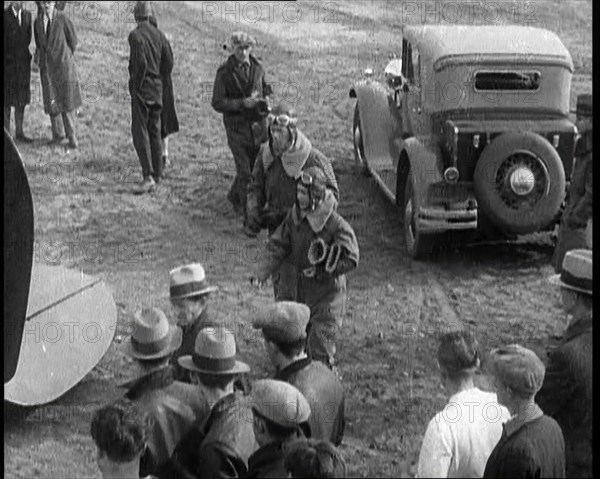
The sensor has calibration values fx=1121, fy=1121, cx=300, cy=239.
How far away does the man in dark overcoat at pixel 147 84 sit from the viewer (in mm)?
9109

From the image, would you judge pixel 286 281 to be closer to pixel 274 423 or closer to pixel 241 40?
pixel 274 423

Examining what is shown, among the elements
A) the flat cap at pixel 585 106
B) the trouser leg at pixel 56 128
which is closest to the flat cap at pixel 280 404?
the flat cap at pixel 585 106

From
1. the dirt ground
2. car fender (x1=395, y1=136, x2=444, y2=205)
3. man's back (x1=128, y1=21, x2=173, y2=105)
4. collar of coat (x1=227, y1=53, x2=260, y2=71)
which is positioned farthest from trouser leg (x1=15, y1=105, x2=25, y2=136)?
car fender (x1=395, y1=136, x2=444, y2=205)

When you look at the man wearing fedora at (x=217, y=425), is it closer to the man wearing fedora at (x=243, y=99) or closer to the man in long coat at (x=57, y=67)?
the man wearing fedora at (x=243, y=99)

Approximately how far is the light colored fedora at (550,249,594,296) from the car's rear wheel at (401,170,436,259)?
118 inches

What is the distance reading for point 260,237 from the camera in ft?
28.8

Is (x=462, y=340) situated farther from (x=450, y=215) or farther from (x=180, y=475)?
(x=450, y=215)

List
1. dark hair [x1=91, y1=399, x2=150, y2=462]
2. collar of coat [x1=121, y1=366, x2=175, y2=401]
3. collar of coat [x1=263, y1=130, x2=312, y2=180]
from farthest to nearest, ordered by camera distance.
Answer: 1. collar of coat [x1=263, y1=130, x2=312, y2=180]
2. collar of coat [x1=121, y1=366, x2=175, y2=401]
3. dark hair [x1=91, y1=399, x2=150, y2=462]

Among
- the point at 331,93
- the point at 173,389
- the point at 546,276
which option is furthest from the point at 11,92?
the point at 173,389

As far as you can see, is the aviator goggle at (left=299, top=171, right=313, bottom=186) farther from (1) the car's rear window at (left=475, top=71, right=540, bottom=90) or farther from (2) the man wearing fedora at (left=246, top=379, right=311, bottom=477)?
(1) the car's rear window at (left=475, top=71, right=540, bottom=90)

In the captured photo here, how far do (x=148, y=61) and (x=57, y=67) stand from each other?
149 cm

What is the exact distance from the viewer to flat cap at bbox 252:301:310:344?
4.51m

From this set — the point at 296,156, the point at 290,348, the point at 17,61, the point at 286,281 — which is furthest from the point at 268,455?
the point at 17,61

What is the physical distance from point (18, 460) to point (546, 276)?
4.07 m
